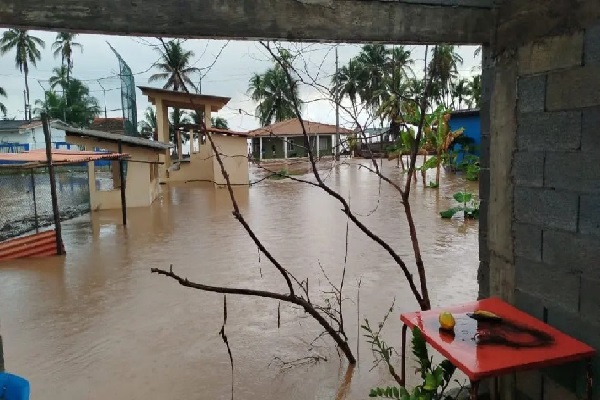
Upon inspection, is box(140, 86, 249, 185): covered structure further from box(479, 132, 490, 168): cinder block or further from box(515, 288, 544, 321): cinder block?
box(515, 288, 544, 321): cinder block

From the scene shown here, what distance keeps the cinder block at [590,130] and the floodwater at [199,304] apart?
293 cm

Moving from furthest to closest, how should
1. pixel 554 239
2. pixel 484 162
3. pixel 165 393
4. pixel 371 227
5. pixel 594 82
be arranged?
pixel 371 227
pixel 165 393
pixel 484 162
pixel 554 239
pixel 594 82

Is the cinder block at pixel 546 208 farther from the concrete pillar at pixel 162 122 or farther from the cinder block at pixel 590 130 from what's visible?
the concrete pillar at pixel 162 122

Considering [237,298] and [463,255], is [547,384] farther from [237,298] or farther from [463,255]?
[463,255]

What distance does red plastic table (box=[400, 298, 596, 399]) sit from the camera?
7.47 feet

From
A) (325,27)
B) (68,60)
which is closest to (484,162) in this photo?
(325,27)

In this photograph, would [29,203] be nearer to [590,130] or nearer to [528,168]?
[528,168]

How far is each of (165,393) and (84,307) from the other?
119 inches

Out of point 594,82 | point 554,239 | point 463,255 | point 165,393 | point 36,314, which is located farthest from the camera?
point 463,255

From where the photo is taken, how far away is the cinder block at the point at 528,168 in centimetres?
281

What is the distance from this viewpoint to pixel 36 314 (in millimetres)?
6574

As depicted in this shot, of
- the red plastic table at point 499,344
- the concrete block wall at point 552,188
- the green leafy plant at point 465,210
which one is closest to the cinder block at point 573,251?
the concrete block wall at point 552,188

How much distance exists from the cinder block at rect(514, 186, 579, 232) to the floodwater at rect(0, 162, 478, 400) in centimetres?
235

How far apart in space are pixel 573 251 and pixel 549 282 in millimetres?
276
